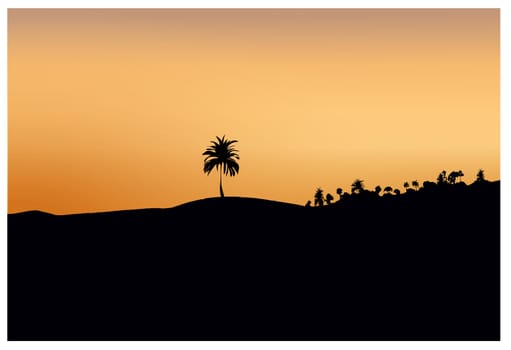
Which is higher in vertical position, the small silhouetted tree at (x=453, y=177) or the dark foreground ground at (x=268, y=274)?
the small silhouetted tree at (x=453, y=177)

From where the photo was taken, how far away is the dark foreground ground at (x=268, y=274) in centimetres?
3344

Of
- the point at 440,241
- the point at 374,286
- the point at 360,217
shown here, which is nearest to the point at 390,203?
the point at 360,217

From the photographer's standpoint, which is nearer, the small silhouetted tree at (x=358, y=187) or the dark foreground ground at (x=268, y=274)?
the dark foreground ground at (x=268, y=274)

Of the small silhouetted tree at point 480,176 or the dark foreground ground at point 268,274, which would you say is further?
the small silhouetted tree at point 480,176

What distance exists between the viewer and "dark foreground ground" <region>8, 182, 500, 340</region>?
33438 mm

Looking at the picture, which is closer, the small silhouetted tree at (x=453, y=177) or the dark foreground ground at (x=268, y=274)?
the dark foreground ground at (x=268, y=274)

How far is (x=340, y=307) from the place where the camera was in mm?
36000

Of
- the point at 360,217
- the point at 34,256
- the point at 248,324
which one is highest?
the point at 360,217

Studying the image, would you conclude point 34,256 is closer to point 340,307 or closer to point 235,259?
point 235,259

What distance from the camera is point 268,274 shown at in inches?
1676

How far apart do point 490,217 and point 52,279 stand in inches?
1226

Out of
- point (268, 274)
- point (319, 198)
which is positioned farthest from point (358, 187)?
point (268, 274)

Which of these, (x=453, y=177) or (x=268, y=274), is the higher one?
(x=453, y=177)

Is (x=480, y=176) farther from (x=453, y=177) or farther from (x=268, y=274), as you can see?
(x=268, y=274)
